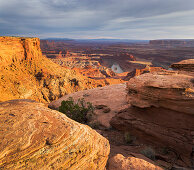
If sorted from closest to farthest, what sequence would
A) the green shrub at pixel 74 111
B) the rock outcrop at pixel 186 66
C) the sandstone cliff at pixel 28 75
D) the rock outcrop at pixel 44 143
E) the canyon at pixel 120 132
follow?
1. the rock outcrop at pixel 44 143
2. the canyon at pixel 120 132
3. the rock outcrop at pixel 186 66
4. the green shrub at pixel 74 111
5. the sandstone cliff at pixel 28 75

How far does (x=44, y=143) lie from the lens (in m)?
3.23

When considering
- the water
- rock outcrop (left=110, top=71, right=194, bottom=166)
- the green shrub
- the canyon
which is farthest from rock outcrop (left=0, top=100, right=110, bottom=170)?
the water

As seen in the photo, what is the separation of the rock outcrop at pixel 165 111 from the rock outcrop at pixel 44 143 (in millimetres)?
4244

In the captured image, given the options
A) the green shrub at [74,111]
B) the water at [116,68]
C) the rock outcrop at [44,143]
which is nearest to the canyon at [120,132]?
the rock outcrop at [44,143]

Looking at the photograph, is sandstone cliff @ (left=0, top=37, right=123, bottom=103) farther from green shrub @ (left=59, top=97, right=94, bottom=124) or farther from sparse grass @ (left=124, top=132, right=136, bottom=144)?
sparse grass @ (left=124, top=132, right=136, bottom=144)

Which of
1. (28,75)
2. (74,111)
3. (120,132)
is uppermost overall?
(28,75)

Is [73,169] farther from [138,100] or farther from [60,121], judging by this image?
[138,100]

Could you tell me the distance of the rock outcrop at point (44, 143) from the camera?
2918mm

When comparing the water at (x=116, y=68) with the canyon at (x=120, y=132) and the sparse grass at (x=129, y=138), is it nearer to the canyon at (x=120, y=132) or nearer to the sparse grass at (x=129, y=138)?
the canyon at (x=120, y=132)

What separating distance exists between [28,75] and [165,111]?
21059mm

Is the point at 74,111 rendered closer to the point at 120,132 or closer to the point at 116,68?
the point at 120,132

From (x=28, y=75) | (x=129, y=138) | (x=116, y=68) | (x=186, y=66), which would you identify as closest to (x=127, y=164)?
(x=129, y=138)

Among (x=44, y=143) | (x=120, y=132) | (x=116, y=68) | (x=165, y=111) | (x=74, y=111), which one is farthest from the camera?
(x=116, y=68)

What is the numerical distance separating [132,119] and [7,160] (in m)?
7.13
